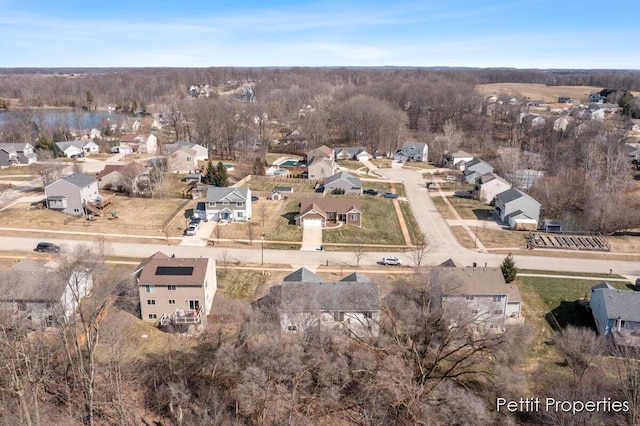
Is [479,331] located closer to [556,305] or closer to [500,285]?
[500,285]

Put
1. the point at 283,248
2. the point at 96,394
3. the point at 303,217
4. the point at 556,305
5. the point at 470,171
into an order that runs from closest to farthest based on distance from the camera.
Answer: the point at 96,394, the point at 556,305, the point at 283,248, the point at 303,217, the point at 470,171

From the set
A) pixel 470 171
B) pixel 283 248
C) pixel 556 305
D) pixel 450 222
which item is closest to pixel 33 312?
pixel 283 248

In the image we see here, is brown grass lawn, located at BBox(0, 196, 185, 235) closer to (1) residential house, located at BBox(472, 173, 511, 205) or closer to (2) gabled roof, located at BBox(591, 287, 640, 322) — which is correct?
(2) gabled roof, located at BBox(591, 287, 640, 322)

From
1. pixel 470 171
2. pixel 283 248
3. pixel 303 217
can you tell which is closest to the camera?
pixel 283 248

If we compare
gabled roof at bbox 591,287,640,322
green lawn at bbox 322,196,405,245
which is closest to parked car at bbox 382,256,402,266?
green lawn at bbox 322,196,405,245

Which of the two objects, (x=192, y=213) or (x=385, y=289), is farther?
(x=192, y=213)

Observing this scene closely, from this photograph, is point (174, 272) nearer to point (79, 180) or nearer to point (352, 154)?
point (79, 180)
